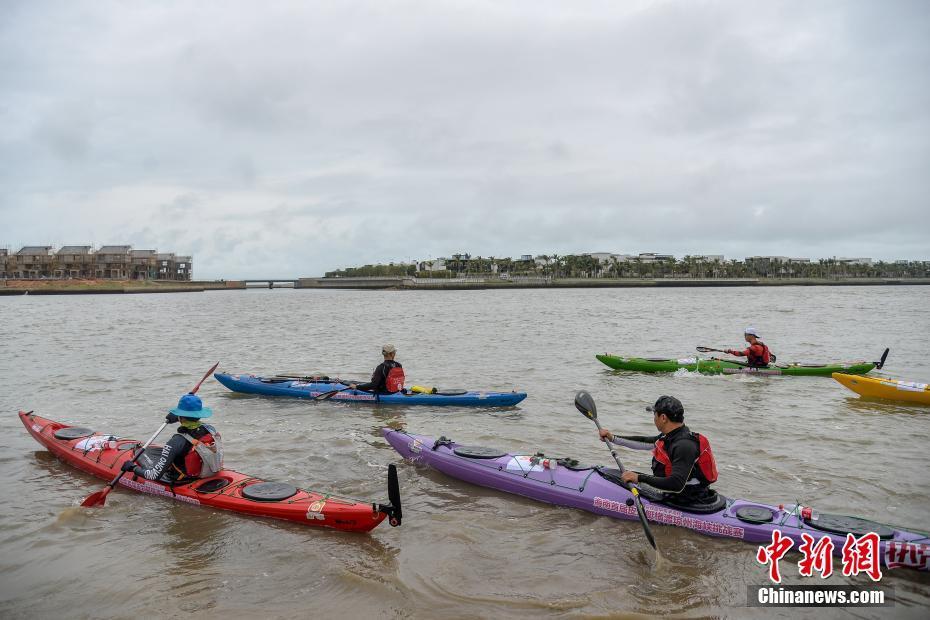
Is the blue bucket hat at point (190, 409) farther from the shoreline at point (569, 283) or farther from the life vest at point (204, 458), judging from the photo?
the shoreline at point (569, 283)

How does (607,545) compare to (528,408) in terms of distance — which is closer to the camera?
(607,545)

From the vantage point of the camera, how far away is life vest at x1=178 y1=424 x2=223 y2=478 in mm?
7703

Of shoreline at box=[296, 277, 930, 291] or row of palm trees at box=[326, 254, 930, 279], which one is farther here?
row of palm trees at box=[326, 254, 930, 279]

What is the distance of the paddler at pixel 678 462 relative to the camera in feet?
21.0

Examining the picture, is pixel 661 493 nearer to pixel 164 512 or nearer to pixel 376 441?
pixel 376 441

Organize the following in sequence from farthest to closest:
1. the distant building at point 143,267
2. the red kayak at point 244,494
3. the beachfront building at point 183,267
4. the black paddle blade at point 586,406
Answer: the beachfront building at point 183,267
the distant building at point 143,267
the black paddle blade at point 586,406
the red kayak at point 244,494

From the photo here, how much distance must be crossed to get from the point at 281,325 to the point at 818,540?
41095 millimetres

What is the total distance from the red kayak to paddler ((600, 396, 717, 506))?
3.14 metres

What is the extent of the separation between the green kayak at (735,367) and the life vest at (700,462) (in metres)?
12.0

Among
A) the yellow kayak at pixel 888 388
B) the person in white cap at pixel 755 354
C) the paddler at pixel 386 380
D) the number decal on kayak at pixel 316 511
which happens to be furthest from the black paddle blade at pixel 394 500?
the person in white cap at pixel 755 354

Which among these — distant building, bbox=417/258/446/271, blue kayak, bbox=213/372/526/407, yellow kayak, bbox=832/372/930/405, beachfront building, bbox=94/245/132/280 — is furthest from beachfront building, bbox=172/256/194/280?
yellow kayak, bbox=832/372/930/405

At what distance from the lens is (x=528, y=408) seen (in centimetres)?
1405

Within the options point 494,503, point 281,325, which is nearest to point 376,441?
point 494,503

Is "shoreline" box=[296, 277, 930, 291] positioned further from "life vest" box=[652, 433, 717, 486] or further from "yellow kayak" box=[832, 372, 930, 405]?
"life vest" box=[652, 433, 717, 486]
